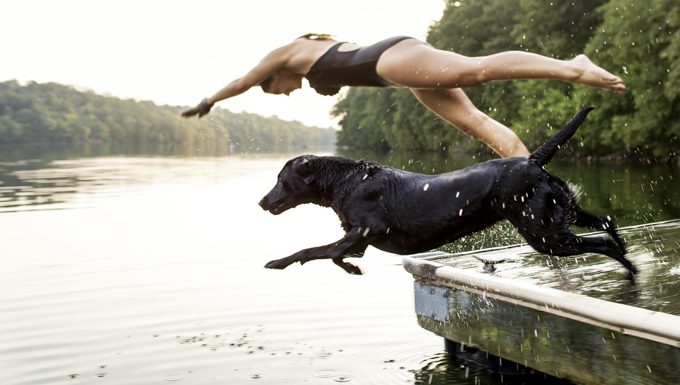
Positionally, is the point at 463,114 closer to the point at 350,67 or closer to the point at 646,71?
the point at 350,67

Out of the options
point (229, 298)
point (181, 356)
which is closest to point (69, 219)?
point (229, 298)

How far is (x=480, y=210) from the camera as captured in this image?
4562mm

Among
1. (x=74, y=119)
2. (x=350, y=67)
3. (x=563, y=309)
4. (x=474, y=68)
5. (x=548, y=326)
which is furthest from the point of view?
(x=74, y=119)

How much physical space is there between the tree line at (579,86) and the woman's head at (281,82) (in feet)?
62.1

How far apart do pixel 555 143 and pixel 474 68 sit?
757 mm

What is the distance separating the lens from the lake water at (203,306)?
852cm

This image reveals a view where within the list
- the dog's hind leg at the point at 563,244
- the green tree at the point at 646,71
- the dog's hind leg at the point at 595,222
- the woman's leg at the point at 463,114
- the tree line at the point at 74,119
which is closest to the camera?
the dog's hind leg at the point at 563,244

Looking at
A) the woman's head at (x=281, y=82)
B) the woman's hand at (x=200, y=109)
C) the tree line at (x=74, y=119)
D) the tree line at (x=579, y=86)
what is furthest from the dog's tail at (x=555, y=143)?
the tree line at (x=74, y=119)

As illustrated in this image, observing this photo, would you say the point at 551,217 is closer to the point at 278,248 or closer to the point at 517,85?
the point at 278,248

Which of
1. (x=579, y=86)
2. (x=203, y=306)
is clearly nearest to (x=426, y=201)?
(x=203, y=306)

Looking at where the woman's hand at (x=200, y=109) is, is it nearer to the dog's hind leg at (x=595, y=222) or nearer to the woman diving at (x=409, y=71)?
the woman diving at (x=409, y=71)

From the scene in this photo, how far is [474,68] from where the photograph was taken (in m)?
4.31

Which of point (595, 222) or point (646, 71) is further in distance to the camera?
point (646, 71)

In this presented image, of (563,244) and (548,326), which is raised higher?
(563,244)
